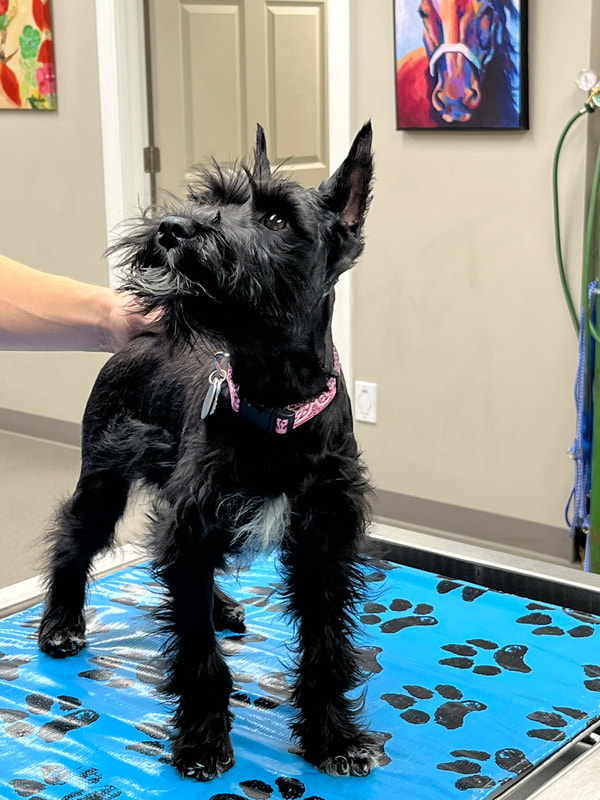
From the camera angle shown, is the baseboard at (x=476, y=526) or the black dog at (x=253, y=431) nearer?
the black dog at (x=253, y=431)

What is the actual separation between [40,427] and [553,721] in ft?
14.0

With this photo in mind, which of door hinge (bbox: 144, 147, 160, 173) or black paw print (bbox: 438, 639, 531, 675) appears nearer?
black paw print (bbox: 438, 639, 531, 675)

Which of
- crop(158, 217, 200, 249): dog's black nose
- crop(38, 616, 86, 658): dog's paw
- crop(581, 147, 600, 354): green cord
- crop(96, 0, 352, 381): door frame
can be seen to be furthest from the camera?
crop(96, 0, 352, 381): door frame

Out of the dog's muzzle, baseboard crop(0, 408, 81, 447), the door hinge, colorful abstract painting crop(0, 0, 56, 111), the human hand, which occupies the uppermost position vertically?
colorful abstract painting crop(0, 0, 56, 111)

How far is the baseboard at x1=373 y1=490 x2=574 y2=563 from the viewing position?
12.8 feet

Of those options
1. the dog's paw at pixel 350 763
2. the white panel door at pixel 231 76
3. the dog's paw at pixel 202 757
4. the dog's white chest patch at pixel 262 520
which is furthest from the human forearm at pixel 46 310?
the white panel door at pixel 231 76

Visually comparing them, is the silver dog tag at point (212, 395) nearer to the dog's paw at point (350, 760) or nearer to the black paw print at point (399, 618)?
the dog's paw at point (350, 760)

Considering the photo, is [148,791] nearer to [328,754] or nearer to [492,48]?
[328,754]

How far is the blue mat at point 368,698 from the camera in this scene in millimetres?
1685

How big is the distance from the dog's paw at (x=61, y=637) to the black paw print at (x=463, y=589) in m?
0.82

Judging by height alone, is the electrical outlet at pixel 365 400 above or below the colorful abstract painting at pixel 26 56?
below

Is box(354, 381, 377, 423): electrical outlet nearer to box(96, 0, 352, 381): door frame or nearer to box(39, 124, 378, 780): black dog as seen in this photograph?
box(96, 0, 352, 381): door frame

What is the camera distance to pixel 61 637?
214 centimetres

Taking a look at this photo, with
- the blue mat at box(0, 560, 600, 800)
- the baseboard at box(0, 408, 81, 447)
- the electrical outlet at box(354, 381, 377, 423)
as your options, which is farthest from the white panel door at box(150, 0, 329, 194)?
the blue mat at box(0, 560, 600, 800)
